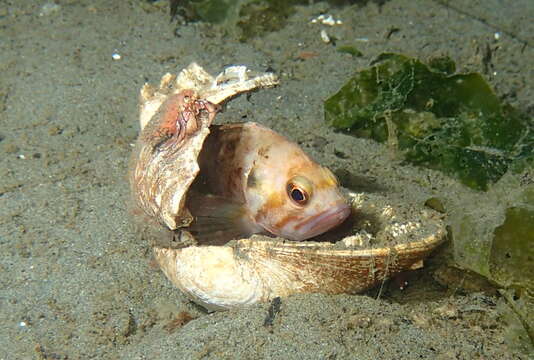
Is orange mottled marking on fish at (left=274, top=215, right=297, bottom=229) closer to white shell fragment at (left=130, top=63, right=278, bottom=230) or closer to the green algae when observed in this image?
white shell fragment at (left=130, top=63, right=278, bottom=230)

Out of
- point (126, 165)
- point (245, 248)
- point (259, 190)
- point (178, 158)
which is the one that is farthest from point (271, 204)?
point (126, 165)

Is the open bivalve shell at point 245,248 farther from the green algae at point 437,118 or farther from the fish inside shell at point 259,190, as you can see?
the green algae at point 437,118

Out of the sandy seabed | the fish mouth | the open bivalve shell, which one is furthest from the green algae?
the fish mouth

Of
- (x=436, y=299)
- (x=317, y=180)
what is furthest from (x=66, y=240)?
(x=436, y=299)

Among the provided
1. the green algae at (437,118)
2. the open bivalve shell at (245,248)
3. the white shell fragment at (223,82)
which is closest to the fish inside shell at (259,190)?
the open bivalve shell at (245,248)

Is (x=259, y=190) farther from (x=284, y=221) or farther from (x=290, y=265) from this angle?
(x=290, y=265)

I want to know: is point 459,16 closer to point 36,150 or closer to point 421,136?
point 421,136
